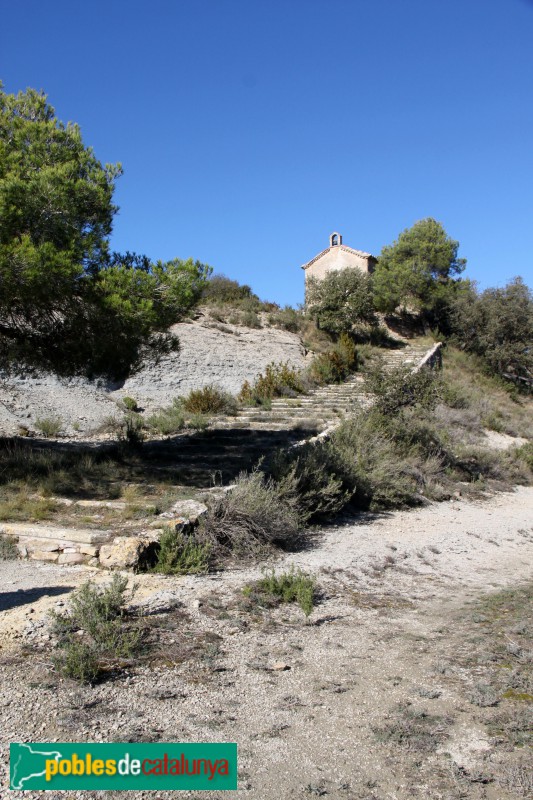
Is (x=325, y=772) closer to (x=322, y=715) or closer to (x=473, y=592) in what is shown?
(x=322, y=715)

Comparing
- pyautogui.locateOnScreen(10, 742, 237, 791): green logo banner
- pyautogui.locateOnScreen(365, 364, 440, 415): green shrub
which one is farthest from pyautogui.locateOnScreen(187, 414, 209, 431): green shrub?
pyautogui.locateOnScreen(10, 742, 237, 791): green logo banner

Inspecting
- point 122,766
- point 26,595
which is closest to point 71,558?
point 26,595

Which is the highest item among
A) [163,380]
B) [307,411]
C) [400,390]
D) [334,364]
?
[334,364]

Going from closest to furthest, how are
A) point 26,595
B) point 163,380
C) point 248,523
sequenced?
point 26,595 < point 248,523 < point 163,380

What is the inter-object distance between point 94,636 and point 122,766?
1418 mm

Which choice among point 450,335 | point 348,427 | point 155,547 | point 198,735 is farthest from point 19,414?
point 450,335

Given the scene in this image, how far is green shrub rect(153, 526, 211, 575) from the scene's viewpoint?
6.77m

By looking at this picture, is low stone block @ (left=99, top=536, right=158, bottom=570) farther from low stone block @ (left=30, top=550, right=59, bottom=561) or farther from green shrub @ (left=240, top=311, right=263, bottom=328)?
green shrub @ (left=240, top=311, right=263, bottom=328)

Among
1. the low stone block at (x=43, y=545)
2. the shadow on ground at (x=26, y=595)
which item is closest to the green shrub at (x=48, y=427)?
the low stone block at (x=43, y=545)

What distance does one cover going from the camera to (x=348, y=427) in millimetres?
13750

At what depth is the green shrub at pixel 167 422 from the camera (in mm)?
16202

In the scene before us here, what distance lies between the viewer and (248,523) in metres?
7.99

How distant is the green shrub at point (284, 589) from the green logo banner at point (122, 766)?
101 inches

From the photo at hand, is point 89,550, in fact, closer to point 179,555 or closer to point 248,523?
point 179,555
